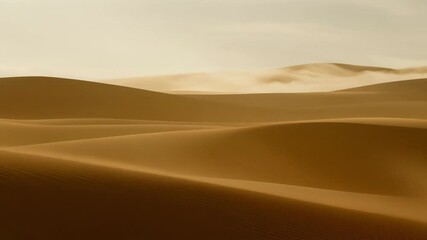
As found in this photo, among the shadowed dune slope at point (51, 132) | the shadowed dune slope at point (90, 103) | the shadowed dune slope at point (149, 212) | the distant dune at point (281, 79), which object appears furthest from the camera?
the distant dune at point (281, 79)

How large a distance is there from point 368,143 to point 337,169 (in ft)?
3.71

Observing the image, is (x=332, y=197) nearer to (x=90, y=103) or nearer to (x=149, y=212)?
(x=149, y=212)

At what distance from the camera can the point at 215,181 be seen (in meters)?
4.71

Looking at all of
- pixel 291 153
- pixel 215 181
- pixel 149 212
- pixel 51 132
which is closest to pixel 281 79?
pixel 51 132

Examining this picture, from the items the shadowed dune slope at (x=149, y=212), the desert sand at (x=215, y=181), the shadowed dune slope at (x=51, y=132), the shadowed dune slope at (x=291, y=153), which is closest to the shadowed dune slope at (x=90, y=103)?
the desert sand at (x=215, y=181)

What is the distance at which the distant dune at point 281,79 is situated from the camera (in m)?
40.5

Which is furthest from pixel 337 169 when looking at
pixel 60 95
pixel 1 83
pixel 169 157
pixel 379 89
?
pixel 379 89

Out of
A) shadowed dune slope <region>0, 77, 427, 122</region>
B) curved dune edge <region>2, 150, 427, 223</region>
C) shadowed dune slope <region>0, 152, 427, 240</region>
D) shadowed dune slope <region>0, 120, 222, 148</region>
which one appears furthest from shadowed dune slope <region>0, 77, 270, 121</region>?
shadowed dune slope <region>0, 152, 427, 240</region>

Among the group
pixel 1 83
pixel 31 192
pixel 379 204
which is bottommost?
pixel 379 204

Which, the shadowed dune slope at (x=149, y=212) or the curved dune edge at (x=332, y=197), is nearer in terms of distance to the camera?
the shadowed dune slope at (x=149, y=212)

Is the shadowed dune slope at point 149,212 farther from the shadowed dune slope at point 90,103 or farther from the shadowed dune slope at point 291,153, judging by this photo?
the shadowed dune slope at point 90,103

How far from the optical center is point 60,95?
1452 centimetres

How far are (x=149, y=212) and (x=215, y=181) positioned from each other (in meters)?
1.13

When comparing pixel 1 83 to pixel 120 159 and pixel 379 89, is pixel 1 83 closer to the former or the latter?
pixel 120 159
